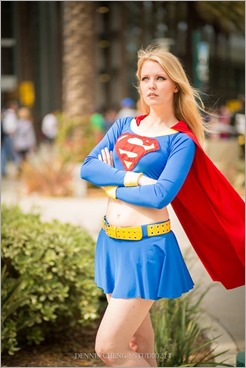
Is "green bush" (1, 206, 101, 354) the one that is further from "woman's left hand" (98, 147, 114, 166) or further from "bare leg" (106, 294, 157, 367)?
"woman's left hand" (98, 147, 114, 166)

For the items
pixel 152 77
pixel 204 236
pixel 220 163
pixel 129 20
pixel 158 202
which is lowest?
pixel 220 163

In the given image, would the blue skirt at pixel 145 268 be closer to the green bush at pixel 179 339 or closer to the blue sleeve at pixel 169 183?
the blue sleeve at pixel 169 183

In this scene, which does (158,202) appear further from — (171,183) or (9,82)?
(9,82)

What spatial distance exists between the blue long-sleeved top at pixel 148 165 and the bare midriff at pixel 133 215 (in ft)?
0.26

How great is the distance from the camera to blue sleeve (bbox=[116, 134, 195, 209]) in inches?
130

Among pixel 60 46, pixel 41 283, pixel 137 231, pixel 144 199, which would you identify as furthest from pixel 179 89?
pixel 60 46

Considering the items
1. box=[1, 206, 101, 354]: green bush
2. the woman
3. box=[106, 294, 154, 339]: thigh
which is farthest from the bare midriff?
box=[1, 206, 101, 354]: green bush

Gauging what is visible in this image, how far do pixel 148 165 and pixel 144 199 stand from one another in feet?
0.62

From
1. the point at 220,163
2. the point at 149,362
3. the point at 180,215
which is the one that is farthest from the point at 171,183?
the point at 220,163

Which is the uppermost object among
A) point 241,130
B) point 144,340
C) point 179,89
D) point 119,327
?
point 179,89

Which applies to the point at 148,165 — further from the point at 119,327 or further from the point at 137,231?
the point at 119,327

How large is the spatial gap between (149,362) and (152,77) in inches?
57.6

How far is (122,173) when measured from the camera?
344cm

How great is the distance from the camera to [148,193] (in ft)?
11.0
